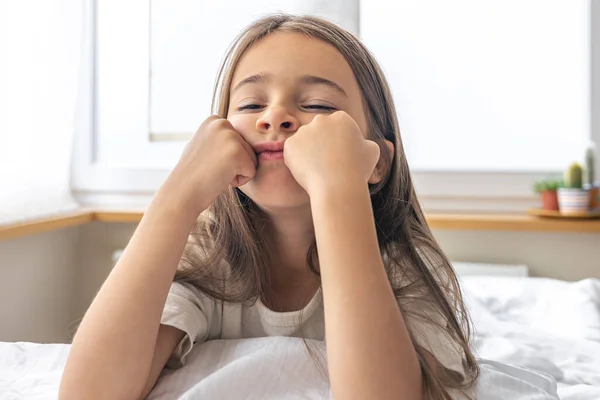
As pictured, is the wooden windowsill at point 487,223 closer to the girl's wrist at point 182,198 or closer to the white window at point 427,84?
the white window at point 427,84

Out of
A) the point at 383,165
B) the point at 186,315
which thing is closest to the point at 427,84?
the point at 383,165

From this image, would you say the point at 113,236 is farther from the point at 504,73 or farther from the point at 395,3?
the point at 504,73

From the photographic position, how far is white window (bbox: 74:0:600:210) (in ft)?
6.81

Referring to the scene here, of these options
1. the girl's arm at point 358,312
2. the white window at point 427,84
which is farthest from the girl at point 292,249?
the white window at point 427,84

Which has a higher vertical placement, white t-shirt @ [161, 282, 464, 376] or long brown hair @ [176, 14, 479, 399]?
long brown hair @ [176, 14, 479, 399]

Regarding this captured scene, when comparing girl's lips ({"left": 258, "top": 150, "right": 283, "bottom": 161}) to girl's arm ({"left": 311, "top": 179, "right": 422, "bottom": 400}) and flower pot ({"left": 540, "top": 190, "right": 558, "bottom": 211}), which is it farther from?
flower pot ({"left": 540, "top": 190, "right": 558, "bottom": 211})

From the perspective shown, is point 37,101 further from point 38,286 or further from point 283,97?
point 283,97

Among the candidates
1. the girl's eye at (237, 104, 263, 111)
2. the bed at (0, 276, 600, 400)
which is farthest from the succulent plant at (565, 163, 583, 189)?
the girl's eye at (237, 104, 263, 111)

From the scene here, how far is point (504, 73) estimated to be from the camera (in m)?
2.10

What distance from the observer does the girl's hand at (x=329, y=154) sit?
85 centimetres

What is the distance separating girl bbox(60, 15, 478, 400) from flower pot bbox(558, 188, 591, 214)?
89 centimetres

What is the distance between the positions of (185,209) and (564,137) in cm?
154

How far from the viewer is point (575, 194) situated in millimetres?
1859

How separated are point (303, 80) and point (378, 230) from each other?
293 mm
